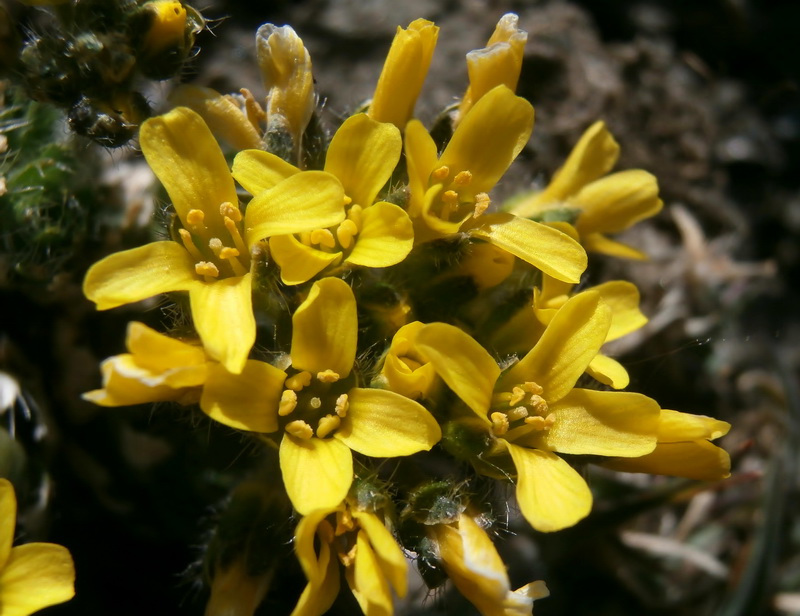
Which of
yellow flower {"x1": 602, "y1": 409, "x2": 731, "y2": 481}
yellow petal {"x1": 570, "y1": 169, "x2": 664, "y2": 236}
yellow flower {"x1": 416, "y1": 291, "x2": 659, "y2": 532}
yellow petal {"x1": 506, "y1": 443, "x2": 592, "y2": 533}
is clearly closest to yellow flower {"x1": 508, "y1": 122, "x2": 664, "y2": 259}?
yellow petal {"x1": 570, "y1": 169, "x2": 664, "y2": 236}

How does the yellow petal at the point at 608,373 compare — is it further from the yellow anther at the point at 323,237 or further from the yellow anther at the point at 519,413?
the yellow anther at the point at 323,237

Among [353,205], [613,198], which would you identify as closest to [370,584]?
[353,205]

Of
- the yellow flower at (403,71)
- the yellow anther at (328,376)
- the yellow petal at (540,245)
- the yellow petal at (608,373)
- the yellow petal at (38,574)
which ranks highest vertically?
the yellow flower at (403,71)

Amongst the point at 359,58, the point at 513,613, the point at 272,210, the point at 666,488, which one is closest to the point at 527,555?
the point at 666,488

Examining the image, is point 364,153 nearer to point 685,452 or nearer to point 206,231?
point 206,231

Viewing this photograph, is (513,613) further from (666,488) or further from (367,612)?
(666,488)

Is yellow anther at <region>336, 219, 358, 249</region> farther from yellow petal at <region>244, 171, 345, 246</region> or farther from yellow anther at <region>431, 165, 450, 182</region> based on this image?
yellow anther at <region>431, 165, 450, 182</region>

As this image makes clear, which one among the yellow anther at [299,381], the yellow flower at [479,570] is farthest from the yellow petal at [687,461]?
the yellow anther at [299,381]
